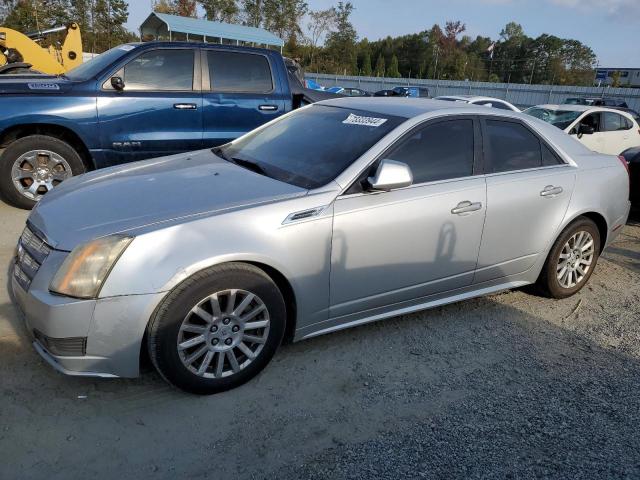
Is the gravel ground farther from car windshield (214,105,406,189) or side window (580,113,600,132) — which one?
side window (580,113,600,132)

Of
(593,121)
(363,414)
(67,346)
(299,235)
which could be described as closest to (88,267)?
(67,346)

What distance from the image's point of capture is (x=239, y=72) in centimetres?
649

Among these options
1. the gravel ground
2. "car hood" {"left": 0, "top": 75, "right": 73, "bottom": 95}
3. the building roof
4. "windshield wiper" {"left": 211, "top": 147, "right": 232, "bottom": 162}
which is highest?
the building roof

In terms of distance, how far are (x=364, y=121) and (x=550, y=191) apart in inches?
61.2

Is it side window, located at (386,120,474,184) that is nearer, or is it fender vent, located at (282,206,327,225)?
fender vent, located at (282,206,327,225)

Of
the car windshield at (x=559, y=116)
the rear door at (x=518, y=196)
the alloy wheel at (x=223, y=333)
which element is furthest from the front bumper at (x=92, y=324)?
the car windshield at (x=559, y=116)

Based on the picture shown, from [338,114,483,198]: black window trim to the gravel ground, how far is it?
1.07 m

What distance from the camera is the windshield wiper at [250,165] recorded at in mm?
3370

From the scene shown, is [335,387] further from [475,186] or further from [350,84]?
[350,84]

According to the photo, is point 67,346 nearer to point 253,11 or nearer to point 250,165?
point 250,165

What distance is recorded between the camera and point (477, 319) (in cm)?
391

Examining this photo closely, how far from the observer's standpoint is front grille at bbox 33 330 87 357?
248cm

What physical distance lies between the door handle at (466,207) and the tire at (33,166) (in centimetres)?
421

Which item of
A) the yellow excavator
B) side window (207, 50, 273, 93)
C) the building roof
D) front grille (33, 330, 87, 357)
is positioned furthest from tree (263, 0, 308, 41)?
front grille (33, 330, 87, 357)
